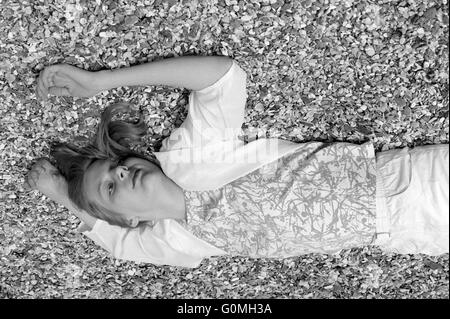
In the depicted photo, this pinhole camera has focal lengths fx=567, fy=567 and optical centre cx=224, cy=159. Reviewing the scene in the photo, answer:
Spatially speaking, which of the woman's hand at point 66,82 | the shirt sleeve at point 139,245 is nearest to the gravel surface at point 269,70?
the woman's hand at point 66,82

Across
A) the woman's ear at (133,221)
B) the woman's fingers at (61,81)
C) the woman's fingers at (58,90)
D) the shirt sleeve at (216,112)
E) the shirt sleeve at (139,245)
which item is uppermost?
the woman's fingers at (61,81)

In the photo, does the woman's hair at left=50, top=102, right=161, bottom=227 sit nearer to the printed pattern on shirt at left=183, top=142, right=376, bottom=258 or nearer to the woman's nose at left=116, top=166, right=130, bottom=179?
the woman's nose at left=116, top=166, right=130, bottom=179

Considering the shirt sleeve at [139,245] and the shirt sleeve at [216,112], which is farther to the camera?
the shirt sleeve at [139,245]

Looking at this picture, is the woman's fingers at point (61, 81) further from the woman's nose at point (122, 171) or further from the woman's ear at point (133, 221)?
the woman's ear at point (133, 221)

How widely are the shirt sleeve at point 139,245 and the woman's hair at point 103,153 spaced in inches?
2.6

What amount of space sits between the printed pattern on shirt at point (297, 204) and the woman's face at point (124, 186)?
0.12 metres

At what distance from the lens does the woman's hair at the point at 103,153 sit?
A: 1.75 meters

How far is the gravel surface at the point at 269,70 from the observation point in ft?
5.65

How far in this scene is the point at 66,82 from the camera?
5.79 ft

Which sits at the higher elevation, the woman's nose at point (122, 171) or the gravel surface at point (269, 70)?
the gravel surface at point (269, 70)

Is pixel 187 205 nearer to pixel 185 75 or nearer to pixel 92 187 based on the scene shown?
pixel 92 187

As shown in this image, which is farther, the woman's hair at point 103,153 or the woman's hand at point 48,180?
the woman's hand at point 48,180

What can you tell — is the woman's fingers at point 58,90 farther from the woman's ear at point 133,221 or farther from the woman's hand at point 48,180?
the woman's ear at point 133,221

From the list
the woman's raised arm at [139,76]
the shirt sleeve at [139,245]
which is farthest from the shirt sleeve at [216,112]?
the shirt sleeve at [139,245]
